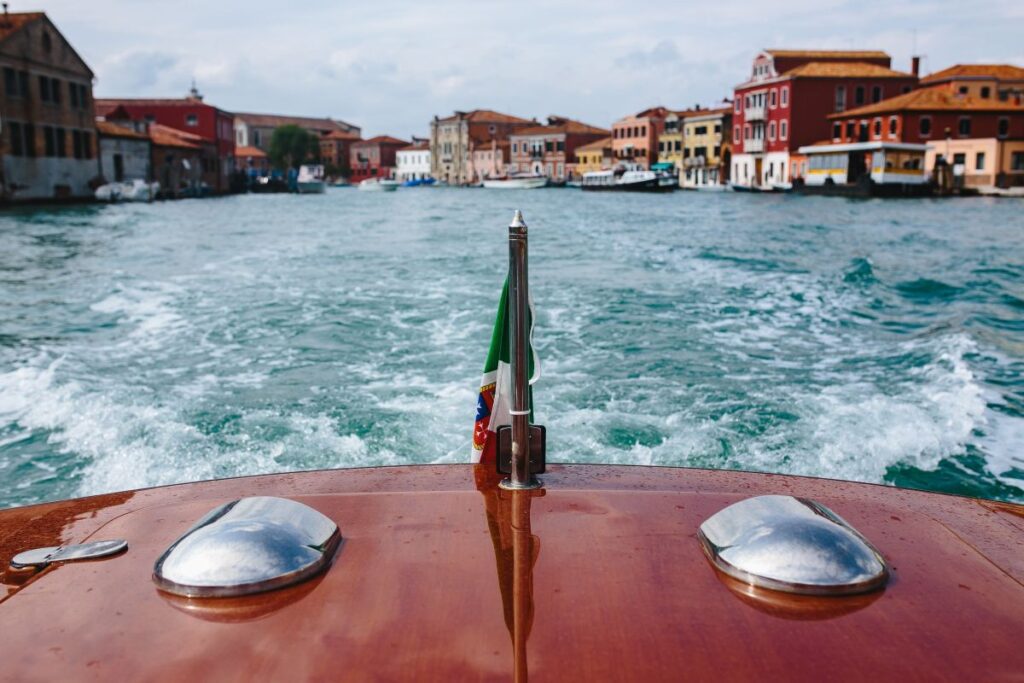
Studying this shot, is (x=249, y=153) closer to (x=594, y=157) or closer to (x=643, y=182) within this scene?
(x=594, y=157)

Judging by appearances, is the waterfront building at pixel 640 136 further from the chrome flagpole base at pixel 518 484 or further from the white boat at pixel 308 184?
the chrome flagpole base at pixel 518 484

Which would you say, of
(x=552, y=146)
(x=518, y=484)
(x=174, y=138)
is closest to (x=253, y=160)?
(x=552, y=146)

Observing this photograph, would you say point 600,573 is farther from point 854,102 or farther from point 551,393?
point 854,102

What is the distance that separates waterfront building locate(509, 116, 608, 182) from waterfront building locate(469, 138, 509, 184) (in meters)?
0.93

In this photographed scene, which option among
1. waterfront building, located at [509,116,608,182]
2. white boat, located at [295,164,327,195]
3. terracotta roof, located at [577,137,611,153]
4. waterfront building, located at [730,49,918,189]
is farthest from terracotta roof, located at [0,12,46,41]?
waterfront building, located at [509,116,608,182]

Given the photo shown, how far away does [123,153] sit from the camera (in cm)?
3300

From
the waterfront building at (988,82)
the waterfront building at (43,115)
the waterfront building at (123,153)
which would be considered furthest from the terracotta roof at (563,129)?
the waterfront building at (43,115)

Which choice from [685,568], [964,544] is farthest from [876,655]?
[964,544]

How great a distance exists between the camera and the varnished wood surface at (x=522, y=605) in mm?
1238

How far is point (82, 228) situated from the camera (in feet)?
59.2

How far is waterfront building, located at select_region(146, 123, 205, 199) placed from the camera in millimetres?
36344

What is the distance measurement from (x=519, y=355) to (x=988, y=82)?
151ft

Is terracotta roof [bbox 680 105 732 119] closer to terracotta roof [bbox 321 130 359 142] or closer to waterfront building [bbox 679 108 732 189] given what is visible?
waterfront building [bbox 679 108 732 189]

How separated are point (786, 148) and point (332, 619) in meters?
42.7
